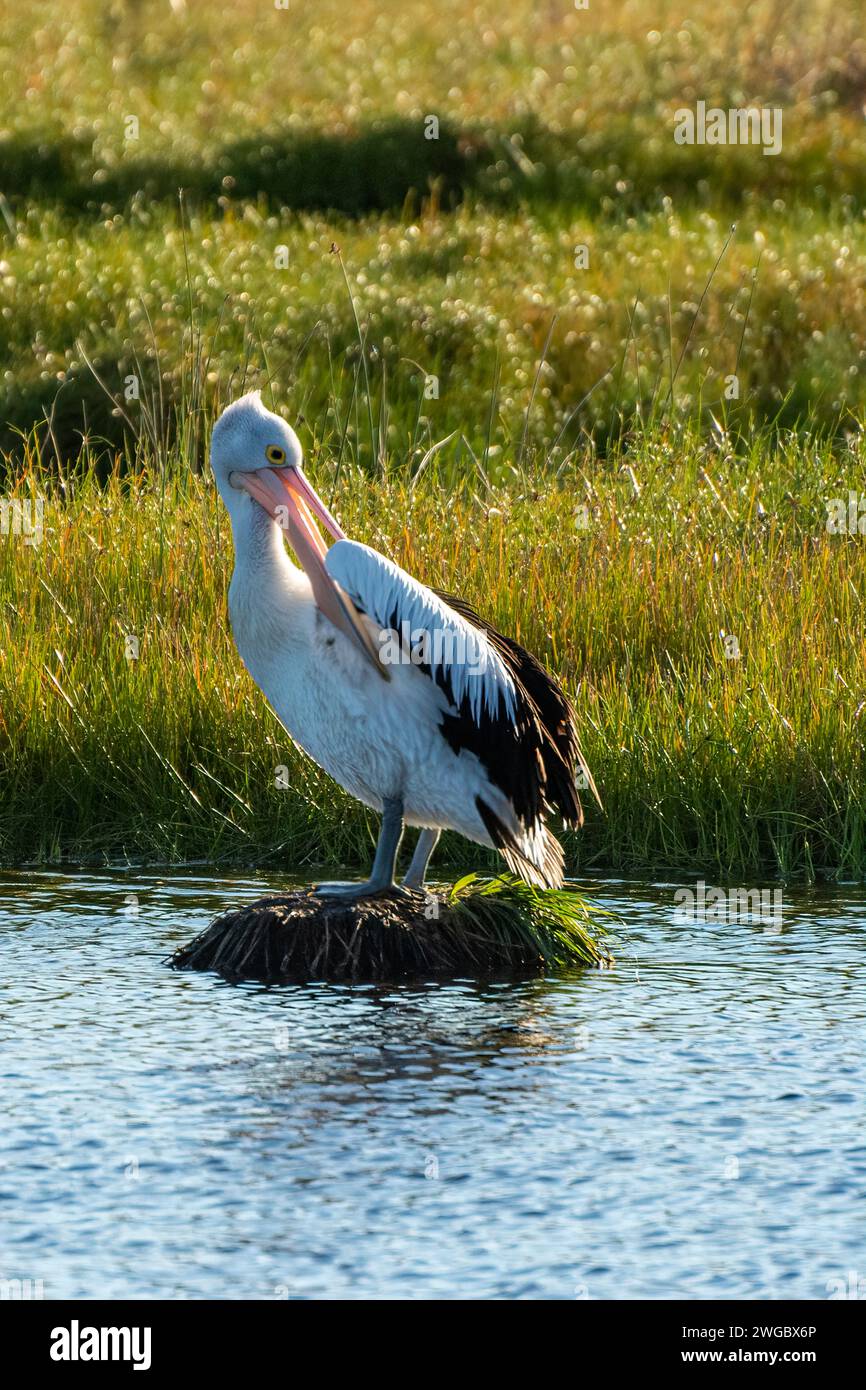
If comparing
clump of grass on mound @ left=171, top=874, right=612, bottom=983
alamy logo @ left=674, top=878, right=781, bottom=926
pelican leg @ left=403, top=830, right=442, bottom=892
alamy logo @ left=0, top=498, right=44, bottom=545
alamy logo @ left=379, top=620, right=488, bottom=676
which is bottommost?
alamy logo @ left=674, top=878, right=781, bottom=926

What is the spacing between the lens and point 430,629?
632 cm

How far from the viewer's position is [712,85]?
2228 centimetres

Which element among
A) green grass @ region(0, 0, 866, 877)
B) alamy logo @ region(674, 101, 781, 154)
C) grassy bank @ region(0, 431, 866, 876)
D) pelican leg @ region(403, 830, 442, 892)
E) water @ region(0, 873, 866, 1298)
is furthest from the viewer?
alamy logo @ region(674, 101, 781, 154)

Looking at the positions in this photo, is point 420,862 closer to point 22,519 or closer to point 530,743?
point 530,743

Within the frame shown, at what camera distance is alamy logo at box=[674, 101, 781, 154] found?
64.7 ft

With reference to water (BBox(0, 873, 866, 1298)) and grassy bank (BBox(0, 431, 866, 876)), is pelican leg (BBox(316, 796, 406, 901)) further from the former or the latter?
grassy bank (BBox(0, 431, 866, 876))

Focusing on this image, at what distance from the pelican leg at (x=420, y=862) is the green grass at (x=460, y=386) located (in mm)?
1240

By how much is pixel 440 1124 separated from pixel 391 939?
49.3 inches
